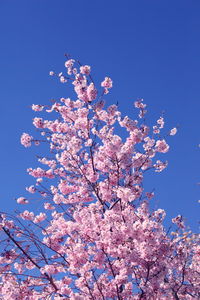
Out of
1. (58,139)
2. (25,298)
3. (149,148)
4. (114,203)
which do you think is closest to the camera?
(25,298)

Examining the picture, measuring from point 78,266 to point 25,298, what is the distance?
57.6 inches

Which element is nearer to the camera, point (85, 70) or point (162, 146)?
point (162, 146)

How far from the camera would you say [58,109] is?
425 inches

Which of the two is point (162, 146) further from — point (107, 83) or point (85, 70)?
point (85, 70)

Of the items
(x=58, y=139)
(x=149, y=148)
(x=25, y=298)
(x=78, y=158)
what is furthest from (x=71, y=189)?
(x=25, y=298)

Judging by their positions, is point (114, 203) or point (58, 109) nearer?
point (114, 203)

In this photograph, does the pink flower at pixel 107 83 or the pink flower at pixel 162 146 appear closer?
→ the pink flower at pixel 162 146

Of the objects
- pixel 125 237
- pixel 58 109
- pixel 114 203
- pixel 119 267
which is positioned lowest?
pixel 119 267

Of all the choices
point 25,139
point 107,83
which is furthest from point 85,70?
point 25,139

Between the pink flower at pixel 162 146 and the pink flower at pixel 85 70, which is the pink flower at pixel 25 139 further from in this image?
the pink flower at pixel 162 146

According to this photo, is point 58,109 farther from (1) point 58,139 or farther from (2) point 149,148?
(2) point 149,148

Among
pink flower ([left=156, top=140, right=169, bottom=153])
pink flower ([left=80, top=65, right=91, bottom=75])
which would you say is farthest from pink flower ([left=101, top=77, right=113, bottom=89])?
pink flower ([left=156, top=140, right=169, bottom=153])

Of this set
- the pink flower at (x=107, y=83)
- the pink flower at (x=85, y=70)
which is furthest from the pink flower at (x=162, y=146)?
the pink flower at (x=85, y=70)

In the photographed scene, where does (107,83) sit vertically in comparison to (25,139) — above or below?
above
